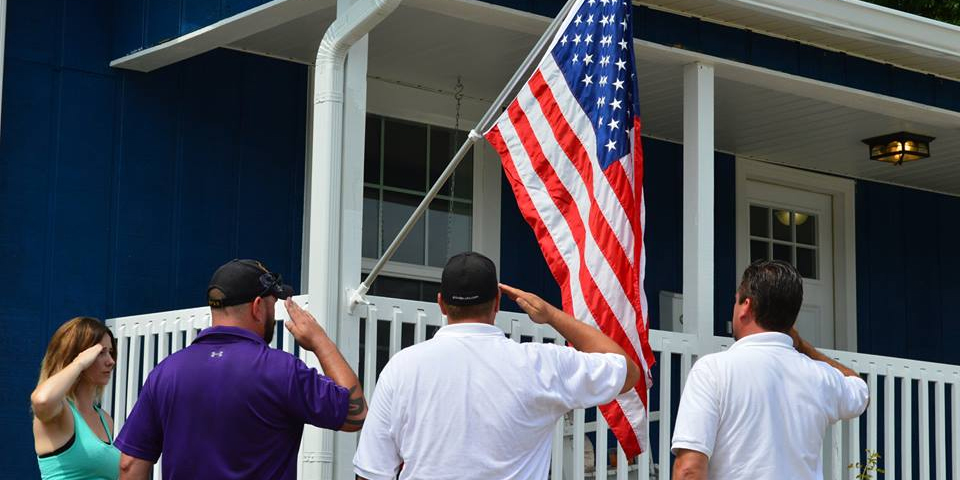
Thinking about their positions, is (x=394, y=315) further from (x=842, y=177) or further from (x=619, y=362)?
(x=842, y=177)

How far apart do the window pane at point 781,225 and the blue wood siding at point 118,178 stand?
3.83 meters

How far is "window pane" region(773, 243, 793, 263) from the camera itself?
10.5m

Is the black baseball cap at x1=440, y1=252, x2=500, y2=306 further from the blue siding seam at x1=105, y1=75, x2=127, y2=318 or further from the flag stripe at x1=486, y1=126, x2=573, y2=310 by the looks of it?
the blue siding seam at x1=105, y1=75, x2=127, y2=318

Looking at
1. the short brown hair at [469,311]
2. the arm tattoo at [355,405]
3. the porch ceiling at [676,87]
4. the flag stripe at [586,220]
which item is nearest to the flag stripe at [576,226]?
the flag stripe at [586,220]

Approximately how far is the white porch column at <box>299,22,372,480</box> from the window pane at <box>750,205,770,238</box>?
461cm

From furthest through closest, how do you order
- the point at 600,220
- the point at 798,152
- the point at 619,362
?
the point at 798,152
the point at 600,220
the point at 619,362

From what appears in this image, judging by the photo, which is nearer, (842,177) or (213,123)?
(213,123)

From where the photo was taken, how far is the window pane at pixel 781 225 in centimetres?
1048

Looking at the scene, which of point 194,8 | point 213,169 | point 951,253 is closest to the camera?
point 194,8

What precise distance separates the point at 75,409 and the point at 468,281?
1.73 m

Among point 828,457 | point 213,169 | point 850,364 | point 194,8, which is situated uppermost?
point 194,8

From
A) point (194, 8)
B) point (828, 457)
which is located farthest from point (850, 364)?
point (194, 8)

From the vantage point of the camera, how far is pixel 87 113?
25.1ft

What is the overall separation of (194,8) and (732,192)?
14.1 feet
